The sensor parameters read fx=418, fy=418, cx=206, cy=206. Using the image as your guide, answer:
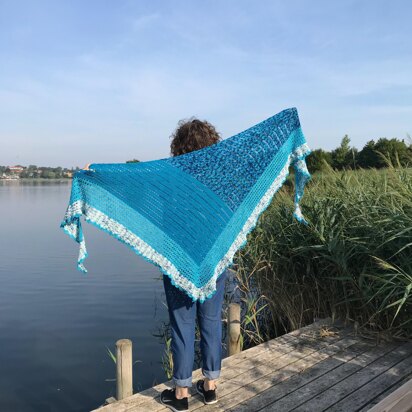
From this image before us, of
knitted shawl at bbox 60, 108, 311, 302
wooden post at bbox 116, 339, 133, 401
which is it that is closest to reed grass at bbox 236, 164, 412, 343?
knitted shawl at bbox 60, 108, 311, 302

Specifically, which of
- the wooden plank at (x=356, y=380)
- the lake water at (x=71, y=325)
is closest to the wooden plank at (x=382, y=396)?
the wooden plank at (x=356, y=380)

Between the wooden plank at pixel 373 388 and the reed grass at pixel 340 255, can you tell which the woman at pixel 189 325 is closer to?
the wooden plank at pixel 373 388

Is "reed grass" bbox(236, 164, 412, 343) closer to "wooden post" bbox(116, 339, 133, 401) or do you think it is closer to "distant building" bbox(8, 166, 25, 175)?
"wooden post" bbox(116, 339, 133, 401)

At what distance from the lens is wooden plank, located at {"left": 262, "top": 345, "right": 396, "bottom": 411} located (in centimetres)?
234

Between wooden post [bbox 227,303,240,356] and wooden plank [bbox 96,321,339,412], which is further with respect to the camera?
wooden post [bbox 227,303,240,356]

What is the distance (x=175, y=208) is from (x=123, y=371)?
1277mm

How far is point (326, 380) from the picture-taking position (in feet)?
8.58

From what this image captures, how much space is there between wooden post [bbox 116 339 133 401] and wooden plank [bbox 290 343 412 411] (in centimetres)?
110

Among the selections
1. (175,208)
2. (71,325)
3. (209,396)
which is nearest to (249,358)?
(209,396)

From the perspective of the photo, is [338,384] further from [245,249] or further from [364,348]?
[245,249]

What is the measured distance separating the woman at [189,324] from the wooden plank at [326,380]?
408 mm

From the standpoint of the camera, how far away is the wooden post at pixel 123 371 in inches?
106

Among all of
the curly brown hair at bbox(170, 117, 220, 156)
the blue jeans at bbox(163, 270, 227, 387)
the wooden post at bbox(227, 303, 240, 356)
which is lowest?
the wooden post at bbox(227, 303, 240, 356)

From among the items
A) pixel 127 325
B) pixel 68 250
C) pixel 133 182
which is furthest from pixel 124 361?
pixel 68 250
